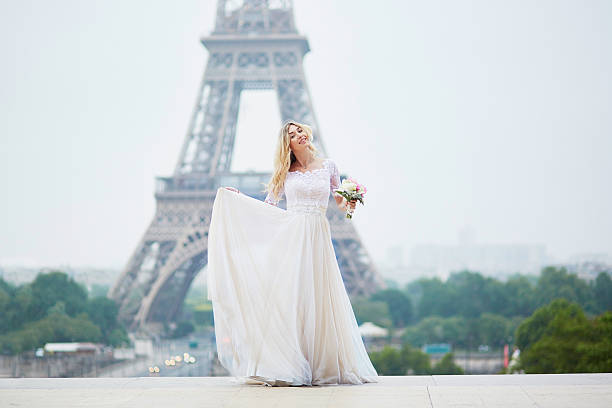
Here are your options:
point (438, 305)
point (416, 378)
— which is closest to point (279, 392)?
point (416, 378)

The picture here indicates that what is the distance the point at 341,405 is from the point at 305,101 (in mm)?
21479

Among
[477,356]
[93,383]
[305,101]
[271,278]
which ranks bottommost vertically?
[477,356]

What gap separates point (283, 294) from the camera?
4.15 meters

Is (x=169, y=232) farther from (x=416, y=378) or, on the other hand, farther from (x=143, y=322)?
(x=416, y=378)

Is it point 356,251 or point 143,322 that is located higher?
point 356,251

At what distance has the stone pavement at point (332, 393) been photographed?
11.0ft

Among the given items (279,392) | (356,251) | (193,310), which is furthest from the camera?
(193,310)

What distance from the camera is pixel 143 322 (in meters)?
23.4

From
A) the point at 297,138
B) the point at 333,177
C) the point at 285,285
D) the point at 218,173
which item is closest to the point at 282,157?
the point at 297,138

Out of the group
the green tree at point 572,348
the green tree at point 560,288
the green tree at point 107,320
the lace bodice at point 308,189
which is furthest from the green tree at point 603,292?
the lace bodice at point 308,189

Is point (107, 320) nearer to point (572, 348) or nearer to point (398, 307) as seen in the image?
point (398, 307)

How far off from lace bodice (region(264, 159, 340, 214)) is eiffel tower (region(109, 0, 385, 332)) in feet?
A: 61.4

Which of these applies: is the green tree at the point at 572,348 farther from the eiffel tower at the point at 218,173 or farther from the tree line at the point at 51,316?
the tree line at the point at 51,316

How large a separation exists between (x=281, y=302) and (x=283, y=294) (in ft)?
0.13
